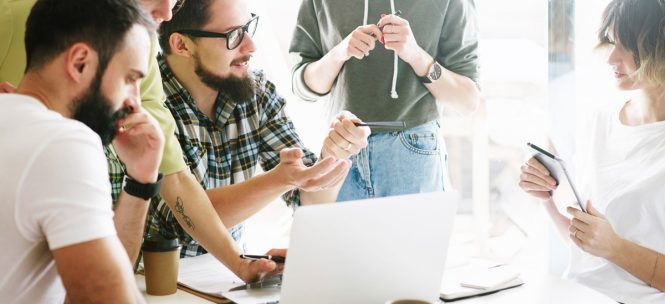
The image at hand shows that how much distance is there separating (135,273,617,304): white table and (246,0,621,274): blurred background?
1514 mm

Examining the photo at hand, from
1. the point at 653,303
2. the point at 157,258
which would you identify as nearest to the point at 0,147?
the point at 157,258

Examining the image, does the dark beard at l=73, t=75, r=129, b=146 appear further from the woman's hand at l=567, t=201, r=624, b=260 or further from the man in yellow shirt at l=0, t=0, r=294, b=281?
the woman's hand at l=567, t=201, r=624, b=260

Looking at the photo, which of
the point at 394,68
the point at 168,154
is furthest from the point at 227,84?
the point at 394,68

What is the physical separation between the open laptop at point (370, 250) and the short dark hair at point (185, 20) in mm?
1122

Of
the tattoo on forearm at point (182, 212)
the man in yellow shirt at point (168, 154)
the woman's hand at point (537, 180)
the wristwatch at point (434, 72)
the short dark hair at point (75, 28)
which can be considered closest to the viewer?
the short dark hair at point (75, 28)

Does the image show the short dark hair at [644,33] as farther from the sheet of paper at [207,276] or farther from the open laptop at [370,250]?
the sheet of paper at [207,276]

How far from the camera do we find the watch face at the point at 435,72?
2354 millimetres

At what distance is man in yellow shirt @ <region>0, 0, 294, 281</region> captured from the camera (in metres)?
1.75

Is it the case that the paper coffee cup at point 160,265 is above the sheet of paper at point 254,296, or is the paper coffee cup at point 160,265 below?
above

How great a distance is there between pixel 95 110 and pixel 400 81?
4.32 feet

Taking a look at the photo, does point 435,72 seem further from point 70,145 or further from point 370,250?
point 70,145

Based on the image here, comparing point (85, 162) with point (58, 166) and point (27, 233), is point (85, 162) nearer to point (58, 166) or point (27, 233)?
point (58, 166)

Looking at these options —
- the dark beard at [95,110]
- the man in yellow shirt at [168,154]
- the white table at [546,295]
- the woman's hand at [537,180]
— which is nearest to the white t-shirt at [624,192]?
the woman's hand at [537,180]

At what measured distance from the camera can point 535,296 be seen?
1.51 metres
